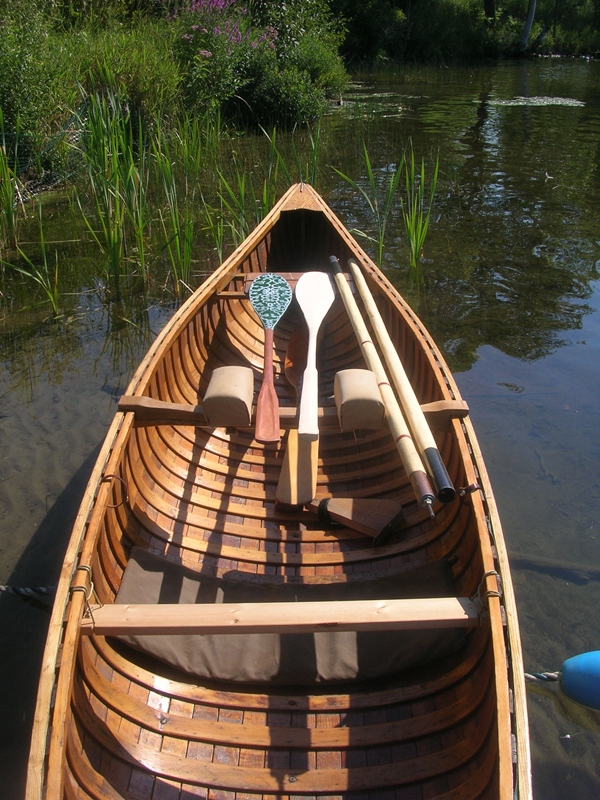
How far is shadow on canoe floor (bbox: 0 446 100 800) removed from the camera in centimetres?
234

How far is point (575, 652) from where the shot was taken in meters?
2.73

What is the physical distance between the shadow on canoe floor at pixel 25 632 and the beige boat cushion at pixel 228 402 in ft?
4.00

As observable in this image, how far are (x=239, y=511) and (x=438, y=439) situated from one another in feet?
3.55

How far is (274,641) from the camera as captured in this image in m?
2.36

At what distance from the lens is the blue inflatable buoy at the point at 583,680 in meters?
2.30

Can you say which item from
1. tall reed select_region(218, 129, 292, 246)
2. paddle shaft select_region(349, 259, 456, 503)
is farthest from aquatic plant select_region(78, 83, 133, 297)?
paddle shaft select_region(349, 259, 456, 503)

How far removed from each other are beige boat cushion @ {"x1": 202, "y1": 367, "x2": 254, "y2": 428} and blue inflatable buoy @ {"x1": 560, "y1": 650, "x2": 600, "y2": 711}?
1610 mm

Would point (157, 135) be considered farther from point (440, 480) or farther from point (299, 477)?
point (440, 480)

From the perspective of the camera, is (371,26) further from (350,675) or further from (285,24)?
(350,675)

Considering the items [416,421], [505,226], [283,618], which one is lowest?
[505,226]

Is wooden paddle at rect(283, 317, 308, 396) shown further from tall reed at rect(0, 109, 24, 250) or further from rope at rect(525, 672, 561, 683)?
tall reed at rect(0, 109, 24, 250)

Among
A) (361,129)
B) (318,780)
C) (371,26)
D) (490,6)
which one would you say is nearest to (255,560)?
(318,780)

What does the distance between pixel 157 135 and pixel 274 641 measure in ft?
20.5

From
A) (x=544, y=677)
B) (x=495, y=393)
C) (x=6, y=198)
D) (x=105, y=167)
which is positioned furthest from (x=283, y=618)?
(x=6, y=198)
